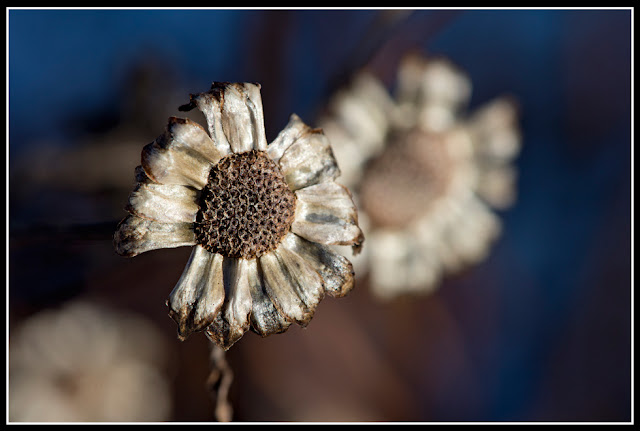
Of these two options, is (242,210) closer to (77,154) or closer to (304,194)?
(304,194)

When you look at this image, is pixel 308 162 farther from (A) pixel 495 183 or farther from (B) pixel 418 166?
(A) pixel 495 183

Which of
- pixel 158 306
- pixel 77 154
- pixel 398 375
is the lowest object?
pixel 398 375

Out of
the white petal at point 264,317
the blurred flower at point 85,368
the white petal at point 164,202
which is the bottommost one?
the blurred flower at point 85,368

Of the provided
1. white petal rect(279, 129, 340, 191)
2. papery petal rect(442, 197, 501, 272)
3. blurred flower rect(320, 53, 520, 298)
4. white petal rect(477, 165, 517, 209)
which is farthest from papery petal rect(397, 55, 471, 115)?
white petal rect(279, 129, 340, 191)

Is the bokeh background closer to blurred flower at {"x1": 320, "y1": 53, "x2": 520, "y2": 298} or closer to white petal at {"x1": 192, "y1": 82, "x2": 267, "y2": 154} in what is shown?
blurred flower at {"x1": 320, "y1": 53, "x2": 520, "y2": 298}

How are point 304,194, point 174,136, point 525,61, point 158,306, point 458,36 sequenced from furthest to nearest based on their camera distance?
point 525,61 < point 458,36 < point 158,306 < point 304,194 < point 174,136

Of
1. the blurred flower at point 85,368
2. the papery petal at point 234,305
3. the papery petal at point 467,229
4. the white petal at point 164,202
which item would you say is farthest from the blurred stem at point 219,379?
the papery petal at point 467,229

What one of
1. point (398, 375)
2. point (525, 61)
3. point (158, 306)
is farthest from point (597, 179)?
point (158, 306)

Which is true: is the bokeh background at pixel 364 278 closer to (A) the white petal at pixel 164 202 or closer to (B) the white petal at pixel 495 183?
(B) the white petal at pixel 495 183
